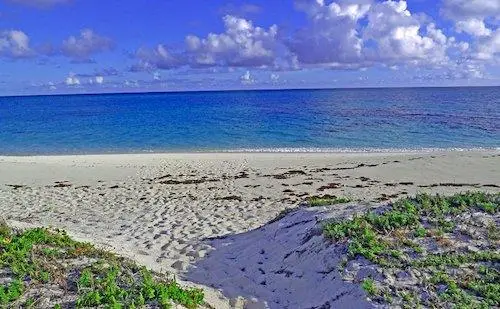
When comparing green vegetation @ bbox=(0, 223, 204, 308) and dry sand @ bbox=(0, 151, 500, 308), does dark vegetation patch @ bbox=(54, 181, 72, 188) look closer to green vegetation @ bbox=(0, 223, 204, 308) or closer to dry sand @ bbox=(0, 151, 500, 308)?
dry sand @ bbox=(0, 151, 500, 308)

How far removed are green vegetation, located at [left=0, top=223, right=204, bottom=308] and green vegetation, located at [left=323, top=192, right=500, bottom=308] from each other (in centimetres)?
273

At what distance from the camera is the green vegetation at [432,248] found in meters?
6.16

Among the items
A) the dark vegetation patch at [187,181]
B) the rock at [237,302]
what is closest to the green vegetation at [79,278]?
the rock at [237,302]

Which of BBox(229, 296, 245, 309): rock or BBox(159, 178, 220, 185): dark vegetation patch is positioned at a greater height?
BBox(229, 296, 245, 309): rock

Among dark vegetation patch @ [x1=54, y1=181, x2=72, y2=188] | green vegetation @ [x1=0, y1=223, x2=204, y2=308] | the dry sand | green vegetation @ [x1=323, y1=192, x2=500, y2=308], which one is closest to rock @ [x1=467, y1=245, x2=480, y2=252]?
green vegetation @ [x1=323, y1=192, x2=500, y2=308]

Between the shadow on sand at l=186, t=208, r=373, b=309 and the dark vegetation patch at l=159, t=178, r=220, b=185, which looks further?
the dark vegetation patch at l=159, t=178, r=220, b=185

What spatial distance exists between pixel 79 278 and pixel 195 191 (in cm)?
1192

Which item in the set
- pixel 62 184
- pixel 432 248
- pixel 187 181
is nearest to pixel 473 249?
pixel 432 248

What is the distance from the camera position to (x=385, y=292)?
6234 millimetres

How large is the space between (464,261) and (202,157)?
22756 millimetres

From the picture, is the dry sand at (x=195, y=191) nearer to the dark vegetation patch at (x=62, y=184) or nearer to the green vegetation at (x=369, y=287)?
the dark vegetation patch at (x=62, y=184)

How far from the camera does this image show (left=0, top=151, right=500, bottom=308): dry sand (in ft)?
34.6

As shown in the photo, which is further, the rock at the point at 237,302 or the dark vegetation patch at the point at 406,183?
the dark vegetation patch at the point at 406,183

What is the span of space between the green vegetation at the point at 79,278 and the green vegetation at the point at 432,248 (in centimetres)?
273
